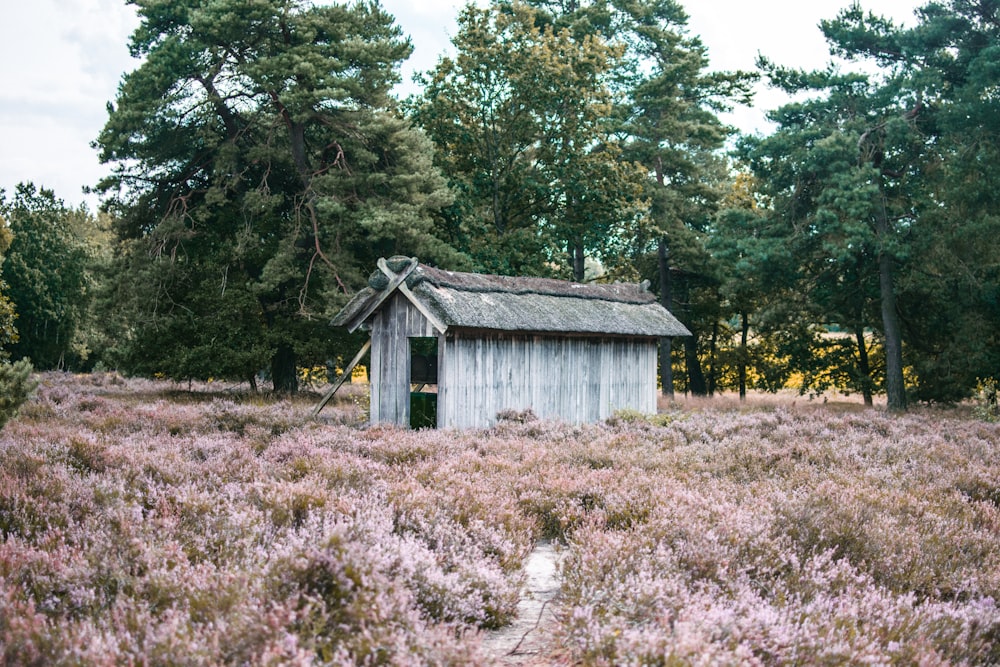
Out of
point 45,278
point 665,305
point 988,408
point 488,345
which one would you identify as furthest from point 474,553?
point 45,278

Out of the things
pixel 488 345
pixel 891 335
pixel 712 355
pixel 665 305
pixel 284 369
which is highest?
pixel 665 305

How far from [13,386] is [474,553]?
488cm

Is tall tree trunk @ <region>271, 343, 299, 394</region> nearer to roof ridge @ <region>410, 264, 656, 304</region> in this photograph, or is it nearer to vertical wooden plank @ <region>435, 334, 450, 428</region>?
roof ridge @ <region>410, 264, 656, 304</region>

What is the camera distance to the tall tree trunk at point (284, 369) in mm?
23734

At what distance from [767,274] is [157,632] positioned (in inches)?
907

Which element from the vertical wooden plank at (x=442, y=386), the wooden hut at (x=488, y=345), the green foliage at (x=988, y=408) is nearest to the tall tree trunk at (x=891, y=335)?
the green foliage at (x=988, y=408)

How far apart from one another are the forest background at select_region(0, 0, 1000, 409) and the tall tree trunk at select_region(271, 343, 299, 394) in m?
0.07

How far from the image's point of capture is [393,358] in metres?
14.6

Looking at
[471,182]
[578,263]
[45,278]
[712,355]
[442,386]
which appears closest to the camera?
[442,386]

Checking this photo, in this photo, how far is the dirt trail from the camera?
3930 mm

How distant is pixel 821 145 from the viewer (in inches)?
853

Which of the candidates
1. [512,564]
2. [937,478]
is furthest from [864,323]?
[512,564]

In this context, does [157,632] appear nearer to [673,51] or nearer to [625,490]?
[625,490]

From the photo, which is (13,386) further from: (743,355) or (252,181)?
(743,355)
